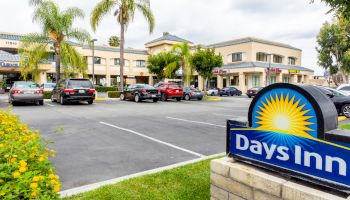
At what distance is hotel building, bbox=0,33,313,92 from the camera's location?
138 feet

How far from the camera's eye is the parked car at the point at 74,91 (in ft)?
57.5

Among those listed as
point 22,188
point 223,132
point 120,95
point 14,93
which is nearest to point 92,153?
point 22,188

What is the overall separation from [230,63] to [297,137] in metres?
47.4

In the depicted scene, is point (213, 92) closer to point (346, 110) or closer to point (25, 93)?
point (346, 110)

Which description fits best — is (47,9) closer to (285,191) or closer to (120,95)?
(120,95)

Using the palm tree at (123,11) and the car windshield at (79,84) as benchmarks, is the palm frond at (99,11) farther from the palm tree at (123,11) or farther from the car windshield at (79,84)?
the car windshield at (79,84)

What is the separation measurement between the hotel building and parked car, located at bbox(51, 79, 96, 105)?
2266cm

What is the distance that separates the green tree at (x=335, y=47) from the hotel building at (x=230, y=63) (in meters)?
6.61

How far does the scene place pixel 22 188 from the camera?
223 centimetres

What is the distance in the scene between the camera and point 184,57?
33156 millimetres

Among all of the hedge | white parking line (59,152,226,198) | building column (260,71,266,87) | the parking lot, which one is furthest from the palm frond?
building column (260,71,266,87)

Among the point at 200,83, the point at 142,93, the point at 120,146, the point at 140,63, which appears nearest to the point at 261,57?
the point at 200,83

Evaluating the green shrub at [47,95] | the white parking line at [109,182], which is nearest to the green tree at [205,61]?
the green shrub at [47,95]

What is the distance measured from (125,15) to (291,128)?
24550 mm
